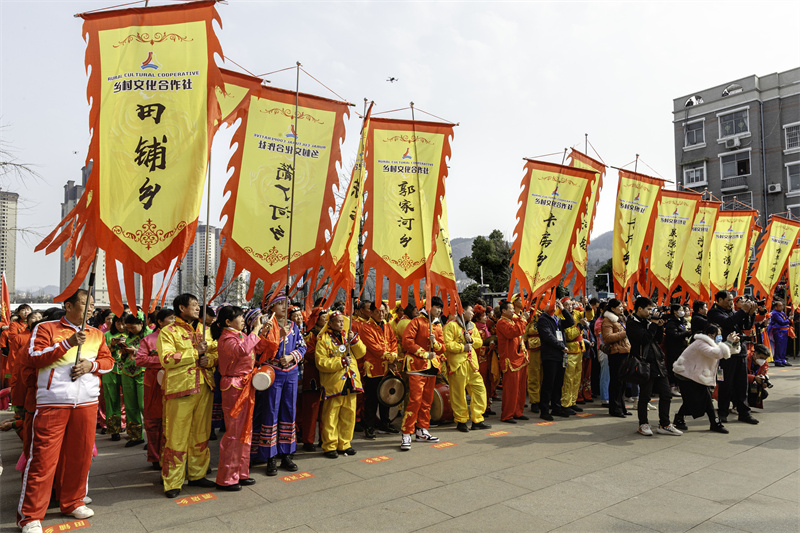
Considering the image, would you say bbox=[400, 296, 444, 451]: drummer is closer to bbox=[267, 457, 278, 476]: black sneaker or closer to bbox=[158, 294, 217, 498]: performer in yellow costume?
bbox=[267, 457, 278, 476]: black sneaker

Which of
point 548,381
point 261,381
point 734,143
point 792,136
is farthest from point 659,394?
point 792,136

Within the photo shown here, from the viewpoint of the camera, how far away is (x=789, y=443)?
600 centimetres

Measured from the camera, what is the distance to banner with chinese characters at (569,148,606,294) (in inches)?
322

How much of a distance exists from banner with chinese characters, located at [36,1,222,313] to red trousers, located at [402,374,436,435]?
3.22m

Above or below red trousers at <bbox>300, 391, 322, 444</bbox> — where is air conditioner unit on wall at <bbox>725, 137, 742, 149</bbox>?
above

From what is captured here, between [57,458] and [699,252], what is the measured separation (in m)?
11.6

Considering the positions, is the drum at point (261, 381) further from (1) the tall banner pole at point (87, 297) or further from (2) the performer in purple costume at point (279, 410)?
(1) the tall banner pole at point (87, 297)

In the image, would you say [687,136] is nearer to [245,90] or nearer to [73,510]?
[245,90]

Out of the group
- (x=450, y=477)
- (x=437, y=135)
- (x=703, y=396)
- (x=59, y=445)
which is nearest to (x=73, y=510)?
(x=59, y=445)

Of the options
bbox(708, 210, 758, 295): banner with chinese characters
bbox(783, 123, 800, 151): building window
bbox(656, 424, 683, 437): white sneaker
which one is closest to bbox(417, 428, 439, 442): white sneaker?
bbox(656, 424, 683, 437): white sneaker

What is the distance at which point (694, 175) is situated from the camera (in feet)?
106

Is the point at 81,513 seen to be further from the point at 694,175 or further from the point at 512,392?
the point at 694,175

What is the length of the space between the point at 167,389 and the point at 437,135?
4.35 meters

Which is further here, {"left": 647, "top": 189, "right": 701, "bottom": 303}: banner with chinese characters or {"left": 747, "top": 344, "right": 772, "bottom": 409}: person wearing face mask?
Result: {"left": 647, "top": 189, "right": 701, "bottom": 303}: banner with chinese characters
